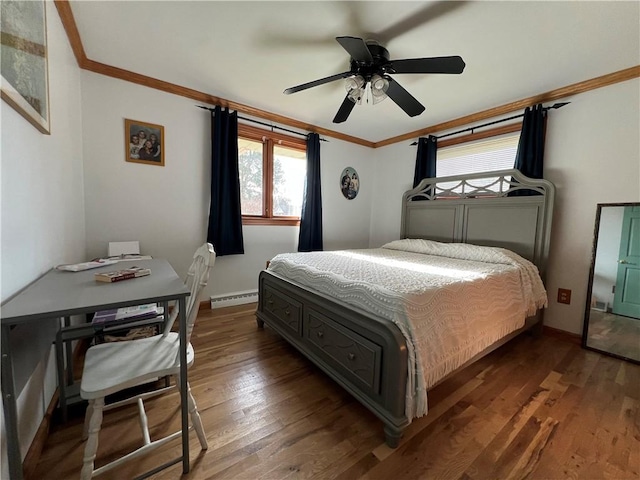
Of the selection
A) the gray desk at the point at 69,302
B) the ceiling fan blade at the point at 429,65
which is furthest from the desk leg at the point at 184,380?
the ceiling fan blade at the point at 429,65

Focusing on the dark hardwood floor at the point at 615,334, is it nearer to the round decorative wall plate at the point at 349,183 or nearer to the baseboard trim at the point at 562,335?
the baseboard trim at the point at 562,335

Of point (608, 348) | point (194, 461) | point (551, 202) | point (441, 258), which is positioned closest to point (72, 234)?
point (194, 461)

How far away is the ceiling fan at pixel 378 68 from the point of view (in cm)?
161

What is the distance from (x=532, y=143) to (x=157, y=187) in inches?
152

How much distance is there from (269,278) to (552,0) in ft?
8.78

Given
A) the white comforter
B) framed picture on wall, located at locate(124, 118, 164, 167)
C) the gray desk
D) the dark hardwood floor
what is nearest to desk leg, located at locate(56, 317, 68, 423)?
the gray desk

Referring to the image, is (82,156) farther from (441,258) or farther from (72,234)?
(441,258)

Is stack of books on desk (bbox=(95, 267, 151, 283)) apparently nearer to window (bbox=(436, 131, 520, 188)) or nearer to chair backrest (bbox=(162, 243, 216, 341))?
chair backrest (bbox=(162, 243, 216, 341))

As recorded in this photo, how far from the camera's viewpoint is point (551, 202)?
7.89 ft

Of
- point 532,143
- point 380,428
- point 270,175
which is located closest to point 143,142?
point 270,175

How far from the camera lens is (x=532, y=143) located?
8.54ft

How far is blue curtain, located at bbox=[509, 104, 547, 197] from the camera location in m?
2.57

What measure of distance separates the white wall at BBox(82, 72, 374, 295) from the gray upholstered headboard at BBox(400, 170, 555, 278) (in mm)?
1947

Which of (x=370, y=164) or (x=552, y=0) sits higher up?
(x=552, y=0)
